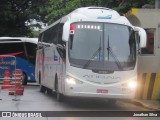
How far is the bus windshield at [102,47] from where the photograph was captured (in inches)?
632

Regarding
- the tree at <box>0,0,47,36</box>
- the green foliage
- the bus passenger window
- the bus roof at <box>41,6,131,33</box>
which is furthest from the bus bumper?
the tree at <box>0,0,47,36</box>

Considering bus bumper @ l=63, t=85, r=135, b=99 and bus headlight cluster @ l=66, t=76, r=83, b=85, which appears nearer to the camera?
bus bumper @ l=63, t=85, r=135, b=99

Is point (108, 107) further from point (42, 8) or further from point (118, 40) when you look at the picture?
point (42, 8)

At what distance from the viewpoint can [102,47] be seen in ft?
53.3

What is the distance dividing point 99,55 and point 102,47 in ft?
1.06

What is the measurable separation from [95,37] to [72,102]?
3537 mm

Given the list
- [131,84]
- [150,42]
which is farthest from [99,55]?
[150,42]

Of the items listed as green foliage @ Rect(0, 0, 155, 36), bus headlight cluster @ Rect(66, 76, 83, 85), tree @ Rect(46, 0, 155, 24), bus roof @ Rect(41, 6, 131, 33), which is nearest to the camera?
bus headlight cluster @ Rect(66, 76, 83, 85)

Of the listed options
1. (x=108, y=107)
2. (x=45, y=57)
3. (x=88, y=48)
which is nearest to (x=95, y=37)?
(x=88, y=48)

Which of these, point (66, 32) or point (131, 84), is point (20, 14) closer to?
point (66, 32)

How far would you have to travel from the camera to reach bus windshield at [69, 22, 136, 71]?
16047 mm

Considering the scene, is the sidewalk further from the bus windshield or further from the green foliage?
the green foliage

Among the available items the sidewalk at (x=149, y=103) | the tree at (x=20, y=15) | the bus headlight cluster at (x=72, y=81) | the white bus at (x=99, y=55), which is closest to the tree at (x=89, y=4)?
the sidewalk at (x=149, y=103)

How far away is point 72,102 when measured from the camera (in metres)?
18.7
